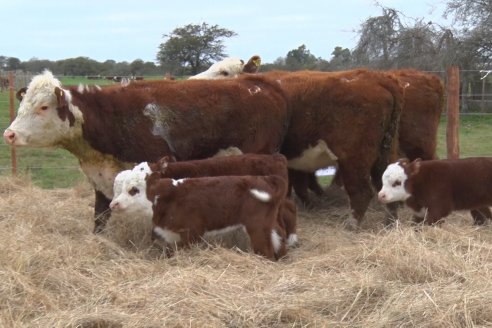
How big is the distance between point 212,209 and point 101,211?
1.63 m

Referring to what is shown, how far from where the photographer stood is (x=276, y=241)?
217 inches

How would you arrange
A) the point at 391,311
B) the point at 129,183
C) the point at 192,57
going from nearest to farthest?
the point at 391,311
the point at 129,183
the point at 192,57

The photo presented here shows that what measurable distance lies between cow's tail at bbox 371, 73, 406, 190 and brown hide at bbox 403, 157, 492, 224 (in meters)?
0.72

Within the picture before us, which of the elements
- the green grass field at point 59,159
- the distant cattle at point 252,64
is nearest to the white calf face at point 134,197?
the distant cattle at point 252,64

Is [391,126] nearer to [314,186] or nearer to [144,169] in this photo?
[314,186]

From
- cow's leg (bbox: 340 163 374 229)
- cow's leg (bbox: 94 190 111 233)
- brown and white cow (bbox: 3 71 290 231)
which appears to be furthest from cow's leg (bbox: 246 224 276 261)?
cow's leg (bbox: 340 163 374 229)

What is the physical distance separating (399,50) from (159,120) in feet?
59.3

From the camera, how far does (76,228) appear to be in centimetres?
637

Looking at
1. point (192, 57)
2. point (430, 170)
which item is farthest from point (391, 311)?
point (192, 57)

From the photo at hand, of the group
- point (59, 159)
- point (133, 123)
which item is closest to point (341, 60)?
point (59, 159)

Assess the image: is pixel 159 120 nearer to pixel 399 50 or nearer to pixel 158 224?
pixel 158 224

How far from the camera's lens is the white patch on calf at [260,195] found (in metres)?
5.32

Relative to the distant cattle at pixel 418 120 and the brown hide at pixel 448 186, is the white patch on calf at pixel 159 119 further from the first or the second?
the brown hide at pixel 448 186

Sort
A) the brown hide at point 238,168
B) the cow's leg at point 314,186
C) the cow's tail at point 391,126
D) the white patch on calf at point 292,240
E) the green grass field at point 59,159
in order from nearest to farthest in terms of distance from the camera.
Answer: the brown hide at point 238,168 → the white patch on calf at point 292,240 → the cow's tail at point 391,126 → the cow's leg at point 314,186 → the green grass field at point 59,159
